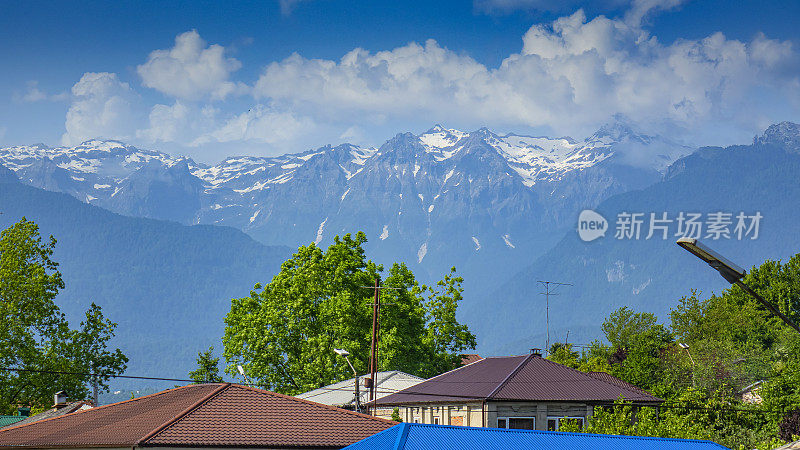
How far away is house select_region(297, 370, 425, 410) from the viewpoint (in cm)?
5819

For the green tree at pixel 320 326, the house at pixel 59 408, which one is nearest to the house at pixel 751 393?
the green tree at pixel 320 326

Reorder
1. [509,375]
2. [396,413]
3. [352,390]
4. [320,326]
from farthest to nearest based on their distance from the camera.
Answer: [320,326], [352,390], [396,413], [509,375]

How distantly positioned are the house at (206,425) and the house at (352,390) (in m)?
25.6

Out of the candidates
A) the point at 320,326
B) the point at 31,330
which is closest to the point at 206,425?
the point at 31,330

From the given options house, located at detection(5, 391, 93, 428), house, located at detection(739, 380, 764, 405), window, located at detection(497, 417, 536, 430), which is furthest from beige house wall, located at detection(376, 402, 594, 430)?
house, located at detection(739, 380, 764, 405)

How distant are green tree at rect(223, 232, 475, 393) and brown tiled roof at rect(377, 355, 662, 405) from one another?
17.8 m

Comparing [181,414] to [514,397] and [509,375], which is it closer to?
[514,397]

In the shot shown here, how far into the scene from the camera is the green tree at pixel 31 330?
6209 cm

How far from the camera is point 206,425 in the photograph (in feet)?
93.5

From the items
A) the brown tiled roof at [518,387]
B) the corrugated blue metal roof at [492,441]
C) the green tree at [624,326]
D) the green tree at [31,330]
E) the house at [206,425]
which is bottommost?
the corrugated blue metal roof at [492,441]

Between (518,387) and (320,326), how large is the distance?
2964 cm

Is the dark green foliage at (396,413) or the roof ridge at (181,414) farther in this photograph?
the dark green foliage at (396,413)

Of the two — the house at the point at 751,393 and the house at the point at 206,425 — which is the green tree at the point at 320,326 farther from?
the house at the point at 206,425

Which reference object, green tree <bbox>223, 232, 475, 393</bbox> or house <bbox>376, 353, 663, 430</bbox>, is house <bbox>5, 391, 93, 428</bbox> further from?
house <bbox>376, 353, 663, 430</bbox>
